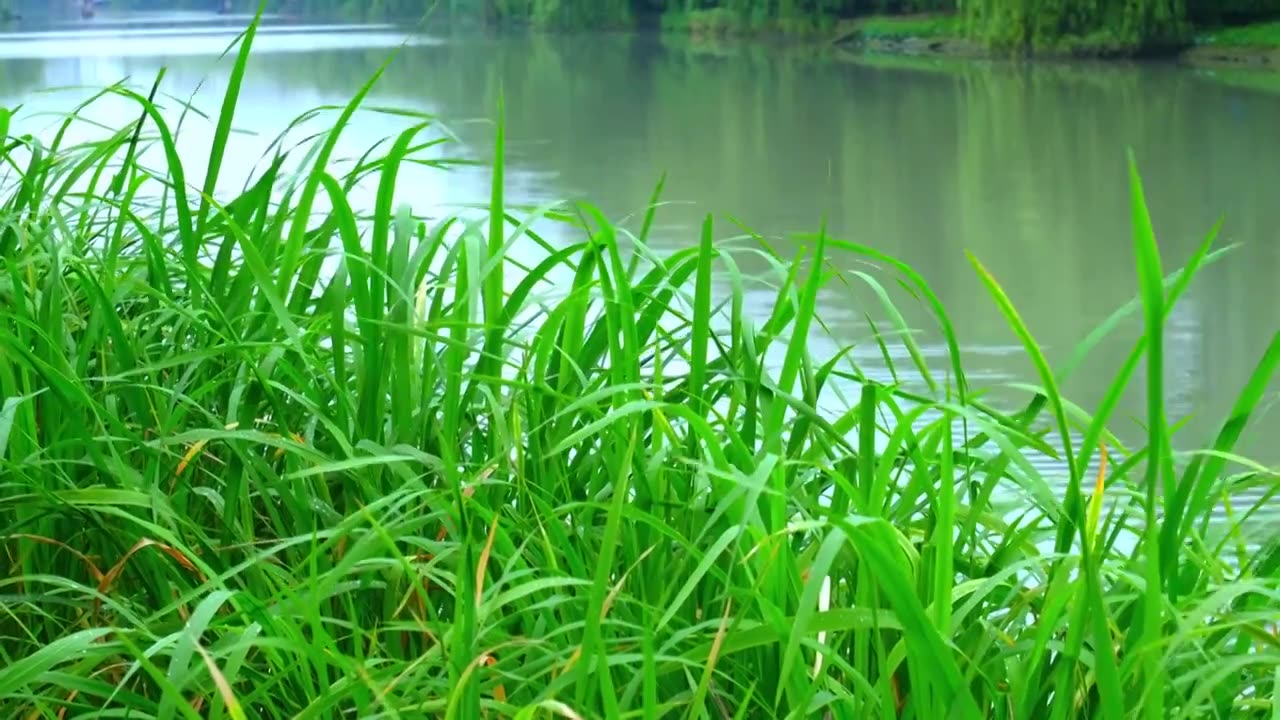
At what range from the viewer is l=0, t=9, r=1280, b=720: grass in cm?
79

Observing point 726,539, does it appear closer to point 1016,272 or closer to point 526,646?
point 526,646

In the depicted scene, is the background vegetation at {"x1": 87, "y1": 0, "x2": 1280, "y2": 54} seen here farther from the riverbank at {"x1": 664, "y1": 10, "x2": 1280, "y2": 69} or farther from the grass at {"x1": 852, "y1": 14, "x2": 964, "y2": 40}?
the grass at {"x1": 852, "y1": 14, "x2": 964, "y2": 40}

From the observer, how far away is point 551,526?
97 cm

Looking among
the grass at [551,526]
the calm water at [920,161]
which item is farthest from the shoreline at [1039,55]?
the grass at [551,526]

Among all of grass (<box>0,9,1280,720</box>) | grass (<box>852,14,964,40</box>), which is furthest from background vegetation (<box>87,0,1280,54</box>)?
grass (<box>0,9,1280,720</box>)

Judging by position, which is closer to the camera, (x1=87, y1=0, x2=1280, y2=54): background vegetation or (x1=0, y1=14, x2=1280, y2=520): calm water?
(x1=0, y1=14, x2=1280, y2=520): calm water

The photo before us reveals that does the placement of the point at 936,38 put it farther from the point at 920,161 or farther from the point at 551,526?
the point at 551,526

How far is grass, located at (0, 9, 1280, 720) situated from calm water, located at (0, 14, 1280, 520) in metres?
0.16

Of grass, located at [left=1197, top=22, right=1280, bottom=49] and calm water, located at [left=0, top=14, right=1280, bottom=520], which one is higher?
A: grass, located at [left=1197, top=22, right=1280, bottom=49]

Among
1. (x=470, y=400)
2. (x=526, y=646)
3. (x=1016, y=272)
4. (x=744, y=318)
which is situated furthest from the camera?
(x=1016, y=272)

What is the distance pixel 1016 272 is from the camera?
4.92m

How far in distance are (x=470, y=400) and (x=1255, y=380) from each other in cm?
54

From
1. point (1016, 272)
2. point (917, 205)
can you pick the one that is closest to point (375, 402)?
point (1016, 272)

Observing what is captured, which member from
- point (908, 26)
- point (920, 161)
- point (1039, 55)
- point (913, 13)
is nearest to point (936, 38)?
point (908, 26)
